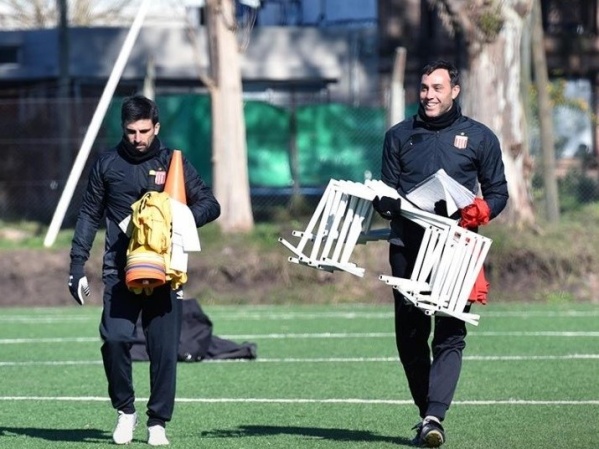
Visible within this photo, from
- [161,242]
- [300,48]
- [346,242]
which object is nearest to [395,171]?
[346,242]

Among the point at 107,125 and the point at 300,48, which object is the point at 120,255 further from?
the point at 300,48

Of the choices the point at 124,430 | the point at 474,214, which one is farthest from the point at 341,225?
the point at 124,430

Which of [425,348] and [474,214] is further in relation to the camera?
[425,348]

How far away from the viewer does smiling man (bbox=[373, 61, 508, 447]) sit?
880 cm

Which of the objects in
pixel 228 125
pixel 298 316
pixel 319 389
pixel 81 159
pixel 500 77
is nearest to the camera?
pixel 319 389

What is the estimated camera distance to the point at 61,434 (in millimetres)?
9781

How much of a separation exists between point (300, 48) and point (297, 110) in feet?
39.3

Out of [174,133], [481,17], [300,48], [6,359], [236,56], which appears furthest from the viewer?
[300,48]

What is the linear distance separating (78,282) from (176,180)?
85 centimetres

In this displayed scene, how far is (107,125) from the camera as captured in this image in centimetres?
2802

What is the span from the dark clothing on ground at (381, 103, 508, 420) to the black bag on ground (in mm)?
5677

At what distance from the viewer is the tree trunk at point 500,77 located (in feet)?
81.5

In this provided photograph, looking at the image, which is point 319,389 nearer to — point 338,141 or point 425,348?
point 425,348

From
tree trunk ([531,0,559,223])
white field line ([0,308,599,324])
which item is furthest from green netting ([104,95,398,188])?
white field line ([0,308,599,324])
